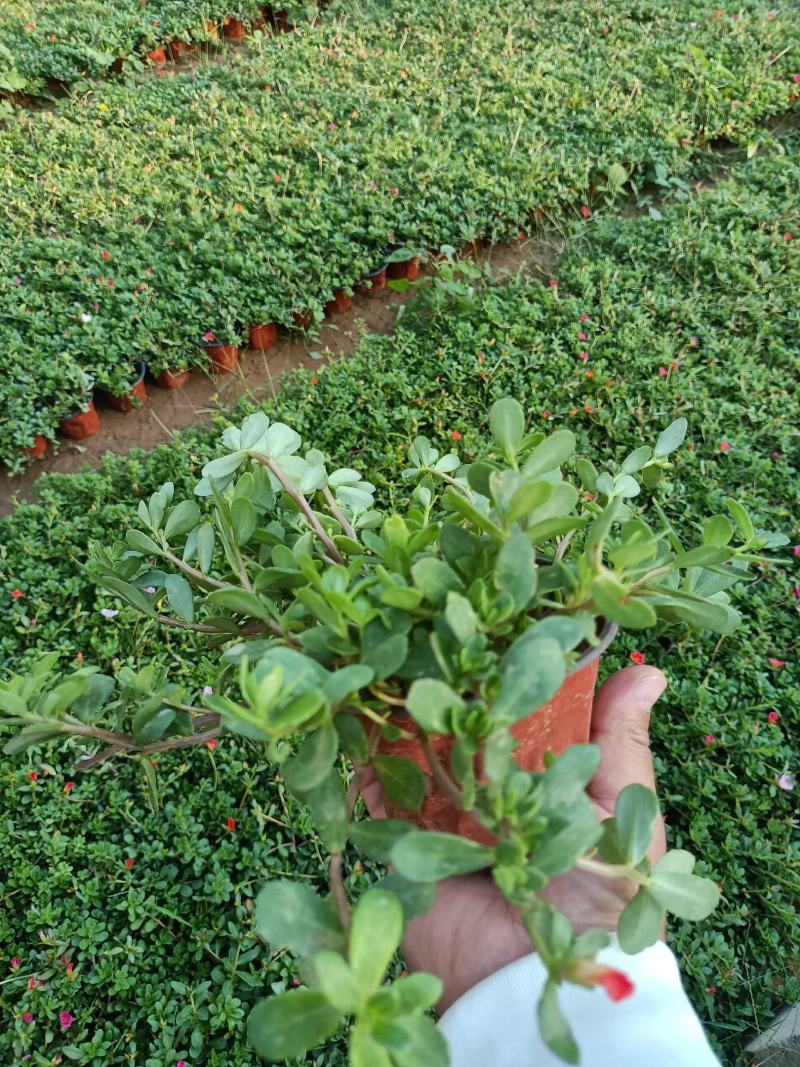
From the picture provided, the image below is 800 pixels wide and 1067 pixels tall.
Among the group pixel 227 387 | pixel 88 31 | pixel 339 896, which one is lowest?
pixel 227 387

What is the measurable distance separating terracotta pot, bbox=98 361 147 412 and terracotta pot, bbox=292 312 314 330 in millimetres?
579

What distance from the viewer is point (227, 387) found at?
2.75 m

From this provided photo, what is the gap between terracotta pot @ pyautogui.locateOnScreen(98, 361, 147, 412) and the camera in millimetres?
2635

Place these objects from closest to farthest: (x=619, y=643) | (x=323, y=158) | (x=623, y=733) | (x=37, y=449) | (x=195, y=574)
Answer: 1. (x=195, y=574)
2. (x=623, y=733)
3. (x=619, y=643)
4. (x=37, y=449)
5. (x=323, y=158)

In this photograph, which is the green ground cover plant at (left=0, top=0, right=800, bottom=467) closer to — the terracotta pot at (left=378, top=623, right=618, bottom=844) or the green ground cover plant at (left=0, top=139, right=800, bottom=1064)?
the green ground cover plant at (left=0, top=139, right=800, bottom=1064)

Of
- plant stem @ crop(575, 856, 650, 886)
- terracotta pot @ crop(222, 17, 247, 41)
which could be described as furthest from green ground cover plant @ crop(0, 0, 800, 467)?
plant stem @ crop(575, 856, 650, 886)

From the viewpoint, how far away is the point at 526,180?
3.08 metres

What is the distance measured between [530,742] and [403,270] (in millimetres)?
2511

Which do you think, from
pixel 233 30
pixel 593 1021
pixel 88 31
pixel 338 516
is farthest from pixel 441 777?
pixel 233 30

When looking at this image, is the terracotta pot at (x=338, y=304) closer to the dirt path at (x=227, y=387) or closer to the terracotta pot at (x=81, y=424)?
the dirt path at (x=227, y=387)

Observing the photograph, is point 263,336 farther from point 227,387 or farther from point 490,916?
point 490,916

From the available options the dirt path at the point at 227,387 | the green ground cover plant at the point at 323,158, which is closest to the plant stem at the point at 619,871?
the dirt path at the point at 227,387

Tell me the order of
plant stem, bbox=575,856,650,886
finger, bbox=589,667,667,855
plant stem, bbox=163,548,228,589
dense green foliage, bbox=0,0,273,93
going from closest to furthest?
plant stem, bbox=575,856,650,886 < plant stem, bbox=163,548,228,589 < finger, bbox=589,667,667,855 < dense green foliage, bbox=0,0,273,93

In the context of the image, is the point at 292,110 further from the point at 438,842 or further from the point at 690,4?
the point at 438,842
